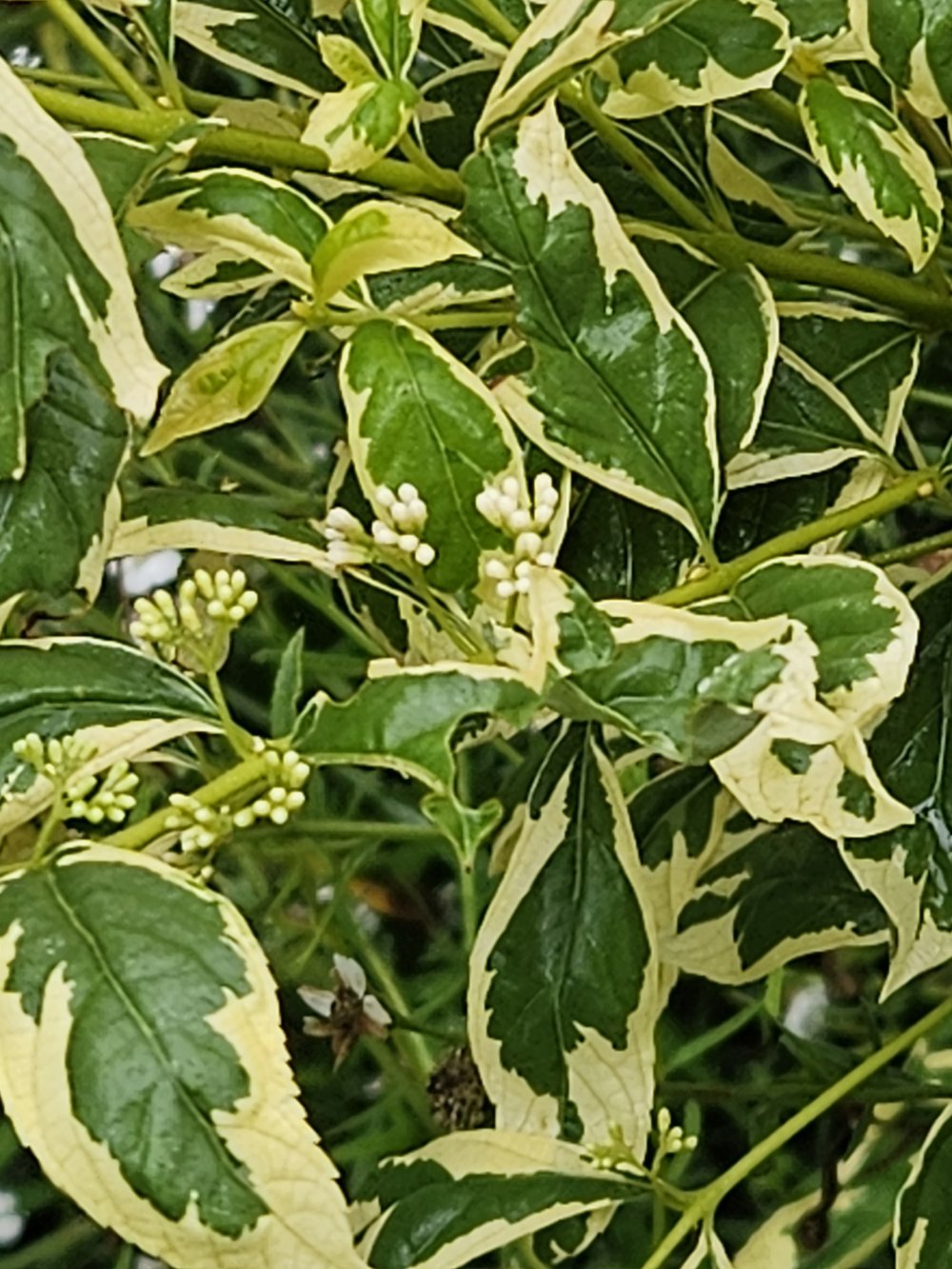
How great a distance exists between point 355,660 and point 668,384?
40 centimetres

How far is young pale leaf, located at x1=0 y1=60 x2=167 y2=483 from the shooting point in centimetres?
35

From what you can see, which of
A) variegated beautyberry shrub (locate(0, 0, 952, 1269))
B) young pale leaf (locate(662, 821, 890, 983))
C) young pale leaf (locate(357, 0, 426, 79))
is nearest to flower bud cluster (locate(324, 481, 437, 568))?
variegated beautyberry shrub (locate(0, 0, 952, 1269))

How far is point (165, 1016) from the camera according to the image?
12.4 inches

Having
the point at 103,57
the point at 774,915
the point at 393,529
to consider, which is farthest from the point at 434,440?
the point at 774,915

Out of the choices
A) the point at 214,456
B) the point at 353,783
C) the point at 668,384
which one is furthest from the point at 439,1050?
the point at 668,384

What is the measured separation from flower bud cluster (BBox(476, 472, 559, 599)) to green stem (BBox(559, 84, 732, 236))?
106 mm

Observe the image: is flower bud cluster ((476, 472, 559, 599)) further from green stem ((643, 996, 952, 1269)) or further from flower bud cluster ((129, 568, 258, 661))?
green stem ((643, 996, 952, 1269))

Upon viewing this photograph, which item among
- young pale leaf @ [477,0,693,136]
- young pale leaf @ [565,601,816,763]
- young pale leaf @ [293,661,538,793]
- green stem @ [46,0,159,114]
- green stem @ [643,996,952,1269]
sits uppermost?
green stem @ [46,0,159,114]

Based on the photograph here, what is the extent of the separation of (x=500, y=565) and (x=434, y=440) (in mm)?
39

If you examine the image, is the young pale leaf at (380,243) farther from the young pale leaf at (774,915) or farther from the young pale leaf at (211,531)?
the young pale leaf at (774,915)

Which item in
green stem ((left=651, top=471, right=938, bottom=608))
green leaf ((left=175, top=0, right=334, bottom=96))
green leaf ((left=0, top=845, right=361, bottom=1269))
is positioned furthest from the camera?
green leaf ((left=175, top=0, right=334, bottom=96))

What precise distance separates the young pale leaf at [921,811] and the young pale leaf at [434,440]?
0.14 metres

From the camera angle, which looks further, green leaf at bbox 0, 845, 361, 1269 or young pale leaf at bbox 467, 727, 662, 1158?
young pale leaf at bbox 467, 727, 662, 1158

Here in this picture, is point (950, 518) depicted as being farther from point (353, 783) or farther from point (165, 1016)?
point (165, 1016)
